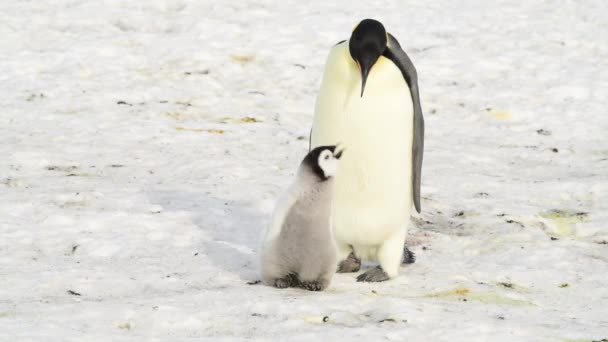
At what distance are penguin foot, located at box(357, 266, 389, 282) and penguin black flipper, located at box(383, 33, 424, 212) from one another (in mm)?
466

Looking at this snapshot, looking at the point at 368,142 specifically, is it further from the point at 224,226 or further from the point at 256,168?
the point at 256,168

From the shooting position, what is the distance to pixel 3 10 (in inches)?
457

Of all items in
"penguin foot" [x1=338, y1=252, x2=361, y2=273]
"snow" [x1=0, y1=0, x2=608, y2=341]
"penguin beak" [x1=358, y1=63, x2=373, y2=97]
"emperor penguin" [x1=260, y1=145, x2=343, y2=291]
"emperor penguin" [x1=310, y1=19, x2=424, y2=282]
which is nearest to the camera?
"snow" [x1=0, y1=0, x2=608, y2=341]

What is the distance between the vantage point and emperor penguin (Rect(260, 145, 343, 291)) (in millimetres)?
4910

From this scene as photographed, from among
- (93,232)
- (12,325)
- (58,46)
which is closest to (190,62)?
(58,46)

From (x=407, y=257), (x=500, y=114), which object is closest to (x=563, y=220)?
(x=407, y=257)

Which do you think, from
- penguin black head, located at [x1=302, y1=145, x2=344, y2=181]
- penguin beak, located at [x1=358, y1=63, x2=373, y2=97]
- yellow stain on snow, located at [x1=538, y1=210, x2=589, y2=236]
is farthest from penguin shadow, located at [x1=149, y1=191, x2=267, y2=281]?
yellow stain on snow, located at [x1=538, y1=210, x2=589, y2=236]

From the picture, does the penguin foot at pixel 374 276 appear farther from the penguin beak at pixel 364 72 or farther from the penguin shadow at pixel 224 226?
the penguin beak at pixel 364 72

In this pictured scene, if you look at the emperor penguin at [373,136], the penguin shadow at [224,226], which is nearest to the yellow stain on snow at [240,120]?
the penguin shadow at [224,226]

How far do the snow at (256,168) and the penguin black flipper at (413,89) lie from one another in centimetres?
55

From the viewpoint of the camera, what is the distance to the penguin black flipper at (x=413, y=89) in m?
5.61

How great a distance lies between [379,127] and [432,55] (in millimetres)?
5587

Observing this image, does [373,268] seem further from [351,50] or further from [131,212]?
[131,212]

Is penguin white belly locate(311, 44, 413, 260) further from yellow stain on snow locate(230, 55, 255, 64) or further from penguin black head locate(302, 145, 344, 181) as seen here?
yellow stain on snow locate(230, 55, 255, 64)
